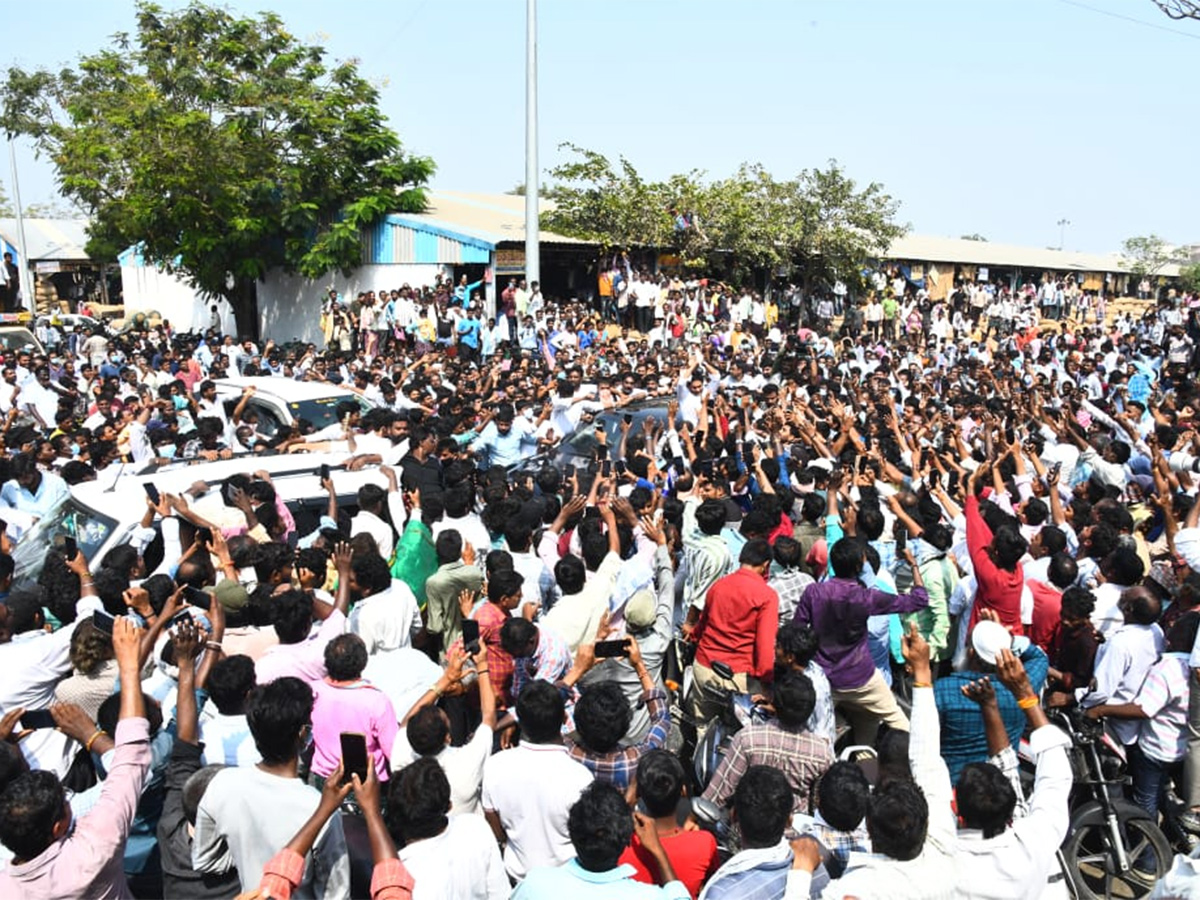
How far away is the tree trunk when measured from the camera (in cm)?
2608

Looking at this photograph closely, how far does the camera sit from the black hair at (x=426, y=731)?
150 inches

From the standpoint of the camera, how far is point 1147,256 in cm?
4766

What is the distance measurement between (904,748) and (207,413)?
8775 mm

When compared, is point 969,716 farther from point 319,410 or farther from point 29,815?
point 319,410

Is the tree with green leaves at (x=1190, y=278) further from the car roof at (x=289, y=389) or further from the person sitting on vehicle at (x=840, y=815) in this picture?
the person sitting on vehicle at (x=840, y=815)

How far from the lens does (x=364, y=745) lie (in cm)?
304

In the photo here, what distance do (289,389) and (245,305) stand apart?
1689 centimetres

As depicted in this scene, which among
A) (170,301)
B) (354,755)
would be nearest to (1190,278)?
(170,301)

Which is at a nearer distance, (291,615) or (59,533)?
(291,615)

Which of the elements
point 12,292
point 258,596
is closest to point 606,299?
point 258,596

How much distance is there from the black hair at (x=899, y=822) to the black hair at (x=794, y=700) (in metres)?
0.89

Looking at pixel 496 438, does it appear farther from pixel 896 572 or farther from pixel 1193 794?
pixel 1193 794

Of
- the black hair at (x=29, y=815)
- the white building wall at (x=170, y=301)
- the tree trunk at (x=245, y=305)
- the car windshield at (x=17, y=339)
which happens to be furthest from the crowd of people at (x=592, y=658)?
the white building wall at (x=170, y=301)

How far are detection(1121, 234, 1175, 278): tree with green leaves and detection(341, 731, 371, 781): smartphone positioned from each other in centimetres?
5049
